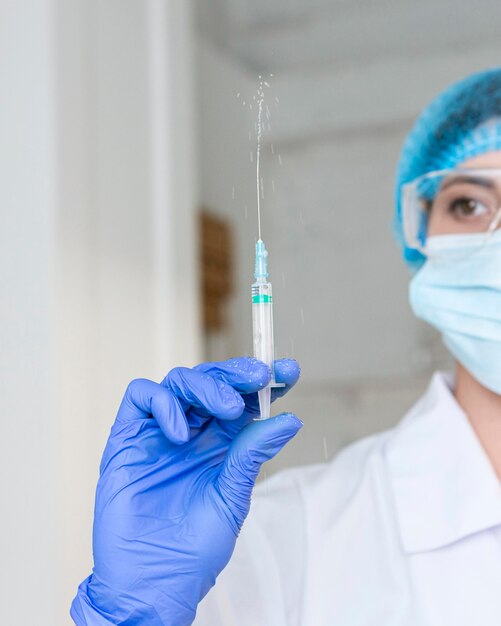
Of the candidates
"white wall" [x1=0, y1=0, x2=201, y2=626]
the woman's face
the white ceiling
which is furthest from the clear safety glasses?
the white ceiling

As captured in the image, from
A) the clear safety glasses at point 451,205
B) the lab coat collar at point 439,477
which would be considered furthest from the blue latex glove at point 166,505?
the clear safety glasses at point 451,205

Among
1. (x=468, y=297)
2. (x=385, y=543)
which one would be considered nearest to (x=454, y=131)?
(x=468, y=297)

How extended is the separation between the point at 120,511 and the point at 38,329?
0.82m

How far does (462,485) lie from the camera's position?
1.26 meters

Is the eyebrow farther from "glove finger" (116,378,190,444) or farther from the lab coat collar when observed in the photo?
"glove finger" (116,378,190,444)

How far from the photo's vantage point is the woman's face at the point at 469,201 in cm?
130

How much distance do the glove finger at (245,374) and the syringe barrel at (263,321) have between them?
2 cm

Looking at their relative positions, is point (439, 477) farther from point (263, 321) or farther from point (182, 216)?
point (182, 216)

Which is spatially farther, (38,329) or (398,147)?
(398,147)

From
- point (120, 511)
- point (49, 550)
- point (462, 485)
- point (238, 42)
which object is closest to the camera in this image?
point (120, 511)

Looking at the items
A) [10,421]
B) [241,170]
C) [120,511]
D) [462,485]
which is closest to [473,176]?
[241,170]

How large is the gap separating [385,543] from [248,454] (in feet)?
1.23

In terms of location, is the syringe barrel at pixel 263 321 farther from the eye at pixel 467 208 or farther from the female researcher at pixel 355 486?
the eye at pixel 467 208

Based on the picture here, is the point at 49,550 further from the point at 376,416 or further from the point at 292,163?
the point at 292,163
